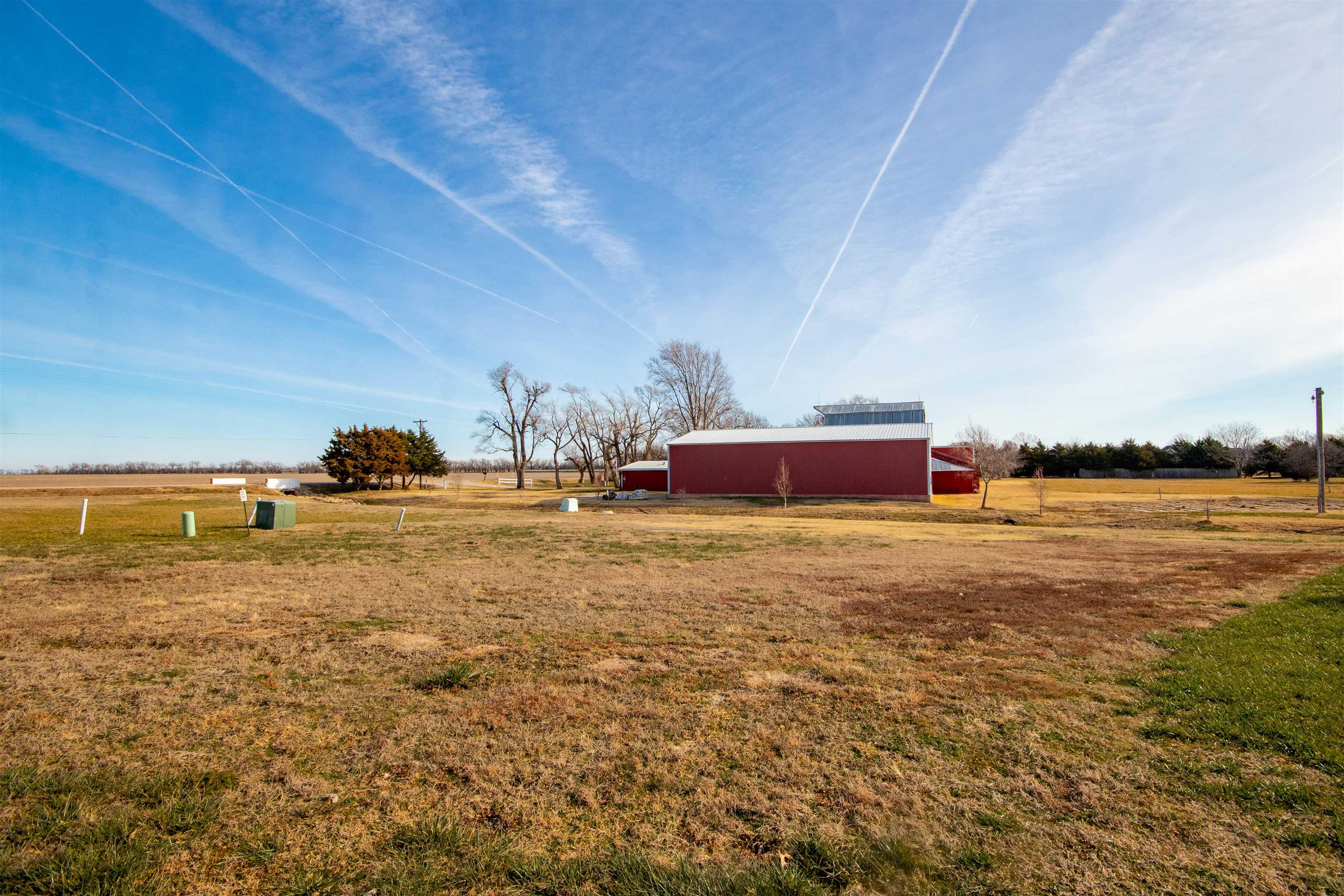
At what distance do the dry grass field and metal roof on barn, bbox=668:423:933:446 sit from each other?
30.2 meters

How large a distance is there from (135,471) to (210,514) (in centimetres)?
15025

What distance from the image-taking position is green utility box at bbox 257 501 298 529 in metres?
20.3

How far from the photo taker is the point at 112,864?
286cm

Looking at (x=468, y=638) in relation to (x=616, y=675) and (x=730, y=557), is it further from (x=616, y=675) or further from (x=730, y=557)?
(x=730, y=557)

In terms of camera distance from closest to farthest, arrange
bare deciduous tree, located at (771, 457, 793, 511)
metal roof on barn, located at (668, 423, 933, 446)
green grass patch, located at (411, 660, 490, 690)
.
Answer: green grass patch, located at (411, 660, 490, 690) → bare deciduous tree, located at (771, 457, 793, 511) → metal roof on barn, located at (668, 423, 933, 446)

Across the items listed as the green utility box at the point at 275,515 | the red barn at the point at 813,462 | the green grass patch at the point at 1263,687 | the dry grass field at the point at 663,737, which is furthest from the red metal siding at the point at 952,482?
the green utility box at the point at 275,515

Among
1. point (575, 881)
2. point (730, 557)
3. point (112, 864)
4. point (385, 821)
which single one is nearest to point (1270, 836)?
point (575, 881)

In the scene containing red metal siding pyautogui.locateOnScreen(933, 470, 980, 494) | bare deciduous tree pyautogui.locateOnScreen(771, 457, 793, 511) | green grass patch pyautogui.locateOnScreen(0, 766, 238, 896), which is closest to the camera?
green grass patch pyautogui.locateOnScreen(0, 766, 238, 896)

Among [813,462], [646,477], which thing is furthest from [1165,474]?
[646,477]

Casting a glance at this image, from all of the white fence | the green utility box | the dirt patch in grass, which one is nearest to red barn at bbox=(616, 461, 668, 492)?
the green utility box

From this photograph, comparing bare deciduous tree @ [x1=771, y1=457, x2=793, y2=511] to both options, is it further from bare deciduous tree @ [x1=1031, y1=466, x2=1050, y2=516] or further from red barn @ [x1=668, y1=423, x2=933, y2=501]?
bare deciduous tree @ [x1=1031, y1=466, x2=1050, y2=516]

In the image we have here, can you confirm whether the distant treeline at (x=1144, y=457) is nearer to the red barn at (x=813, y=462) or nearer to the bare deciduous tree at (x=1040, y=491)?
the bare deciduous tree at (x=1040, y=491)

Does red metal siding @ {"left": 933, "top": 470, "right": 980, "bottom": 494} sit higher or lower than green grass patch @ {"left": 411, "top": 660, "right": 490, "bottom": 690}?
higher

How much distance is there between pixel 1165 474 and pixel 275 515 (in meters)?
93.8
